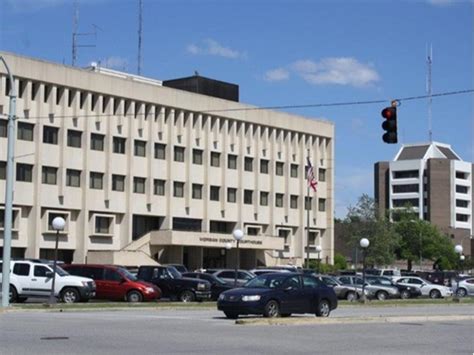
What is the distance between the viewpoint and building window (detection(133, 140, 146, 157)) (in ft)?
258

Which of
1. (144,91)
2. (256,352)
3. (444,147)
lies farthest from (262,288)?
(444,147)

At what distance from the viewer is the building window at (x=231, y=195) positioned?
8675cm

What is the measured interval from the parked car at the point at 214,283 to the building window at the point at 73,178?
31790mm

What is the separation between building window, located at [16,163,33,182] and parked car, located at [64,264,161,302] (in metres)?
31.4

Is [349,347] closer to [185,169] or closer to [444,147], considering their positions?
[185,169]

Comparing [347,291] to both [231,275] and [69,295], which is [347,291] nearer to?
[231,275]

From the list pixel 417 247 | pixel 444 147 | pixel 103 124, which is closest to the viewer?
pixel 103 124

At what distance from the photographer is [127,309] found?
3269 centimetres

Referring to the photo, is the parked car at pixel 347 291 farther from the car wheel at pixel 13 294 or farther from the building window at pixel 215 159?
the building window at pixel 215 159

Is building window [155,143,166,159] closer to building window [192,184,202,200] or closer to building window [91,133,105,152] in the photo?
building window [192,184,202,200]

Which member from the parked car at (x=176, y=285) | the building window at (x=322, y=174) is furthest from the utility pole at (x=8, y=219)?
the building window at (x=322, y=174)

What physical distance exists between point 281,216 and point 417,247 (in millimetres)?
37858

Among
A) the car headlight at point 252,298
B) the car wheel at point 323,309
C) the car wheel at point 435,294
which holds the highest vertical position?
the car headlight at point 252,298

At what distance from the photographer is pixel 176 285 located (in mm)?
41344
